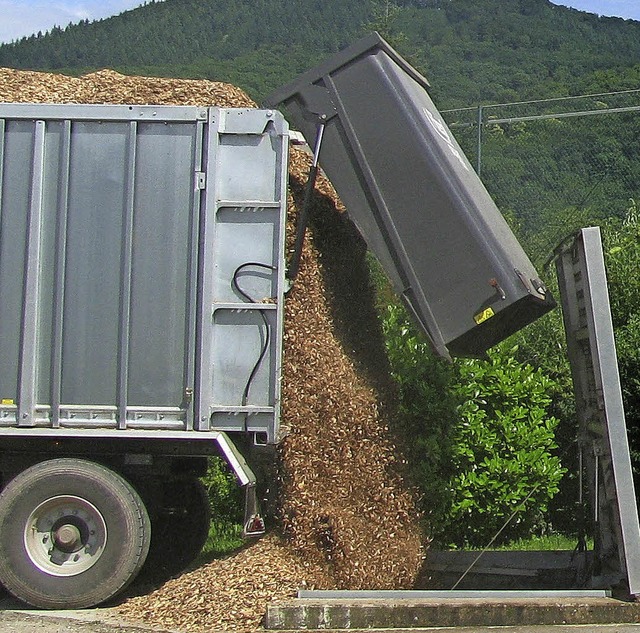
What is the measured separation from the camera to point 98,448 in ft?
20.7

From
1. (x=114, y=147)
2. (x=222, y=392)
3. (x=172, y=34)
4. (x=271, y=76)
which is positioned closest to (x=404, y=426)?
(x=222, y=392)

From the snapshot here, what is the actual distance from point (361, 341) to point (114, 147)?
6.49ft

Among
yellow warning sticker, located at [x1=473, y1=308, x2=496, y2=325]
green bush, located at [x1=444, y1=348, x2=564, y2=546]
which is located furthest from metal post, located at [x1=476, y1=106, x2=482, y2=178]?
yellow warning sticker, located at [x1=473, y1=308, x2=496, y2=325]

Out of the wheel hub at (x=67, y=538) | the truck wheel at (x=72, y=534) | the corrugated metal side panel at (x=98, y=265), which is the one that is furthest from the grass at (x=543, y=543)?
the corrugated metal side panel at (x=98, y=265)

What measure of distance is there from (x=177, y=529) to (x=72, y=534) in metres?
1.38

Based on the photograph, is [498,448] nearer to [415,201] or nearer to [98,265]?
[415,201]

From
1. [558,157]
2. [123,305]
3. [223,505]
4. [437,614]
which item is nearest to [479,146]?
[558,157]

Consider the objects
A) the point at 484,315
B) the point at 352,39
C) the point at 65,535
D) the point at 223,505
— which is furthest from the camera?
the point at 352,39

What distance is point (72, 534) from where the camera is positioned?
6.21 meters

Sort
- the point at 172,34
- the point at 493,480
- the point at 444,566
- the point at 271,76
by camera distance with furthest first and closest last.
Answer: the point at 172,34, the point at 271,76, the point at 493,480, the point at 444,566

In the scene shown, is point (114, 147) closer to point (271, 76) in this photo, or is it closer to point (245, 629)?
point (245, 629)

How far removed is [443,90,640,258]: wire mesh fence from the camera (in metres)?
13.7

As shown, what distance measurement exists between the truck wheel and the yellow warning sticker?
2238 mm

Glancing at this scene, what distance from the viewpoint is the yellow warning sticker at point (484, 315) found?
5910 millimetres
